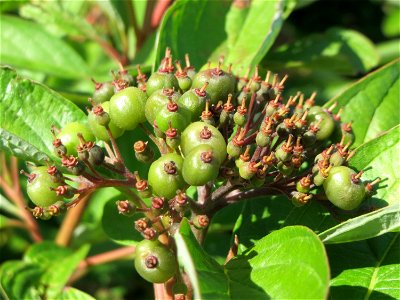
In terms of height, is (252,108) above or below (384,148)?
above

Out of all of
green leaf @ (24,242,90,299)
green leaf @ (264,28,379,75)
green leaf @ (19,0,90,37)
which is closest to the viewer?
green leaf @ (24,242,90,299)

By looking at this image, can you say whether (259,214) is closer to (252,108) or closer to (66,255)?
(252,108)

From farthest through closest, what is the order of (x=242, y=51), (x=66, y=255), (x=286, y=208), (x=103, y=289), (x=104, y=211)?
(x=103, y=289)
(x=66, y=255)
(x=242, y=51)
(x=104, y=211)
(x=286, y=208)

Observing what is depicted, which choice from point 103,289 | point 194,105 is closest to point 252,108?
point 194,105

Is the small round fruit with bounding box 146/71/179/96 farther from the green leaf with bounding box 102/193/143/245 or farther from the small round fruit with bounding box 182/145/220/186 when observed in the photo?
the green leaf with bounding box 102/193/143/245

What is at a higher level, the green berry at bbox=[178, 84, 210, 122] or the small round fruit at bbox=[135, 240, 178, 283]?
the green berry at bbox=[178, 84, 210, 122]

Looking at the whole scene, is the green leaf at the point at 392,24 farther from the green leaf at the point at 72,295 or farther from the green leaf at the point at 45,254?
the green leaf at the point at 72,295

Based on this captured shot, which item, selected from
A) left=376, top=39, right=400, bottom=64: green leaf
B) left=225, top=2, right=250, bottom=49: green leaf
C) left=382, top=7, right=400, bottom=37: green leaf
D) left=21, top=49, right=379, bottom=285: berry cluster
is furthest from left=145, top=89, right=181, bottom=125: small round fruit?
left=382, top=7, right=400, bottom=37: green leaf
